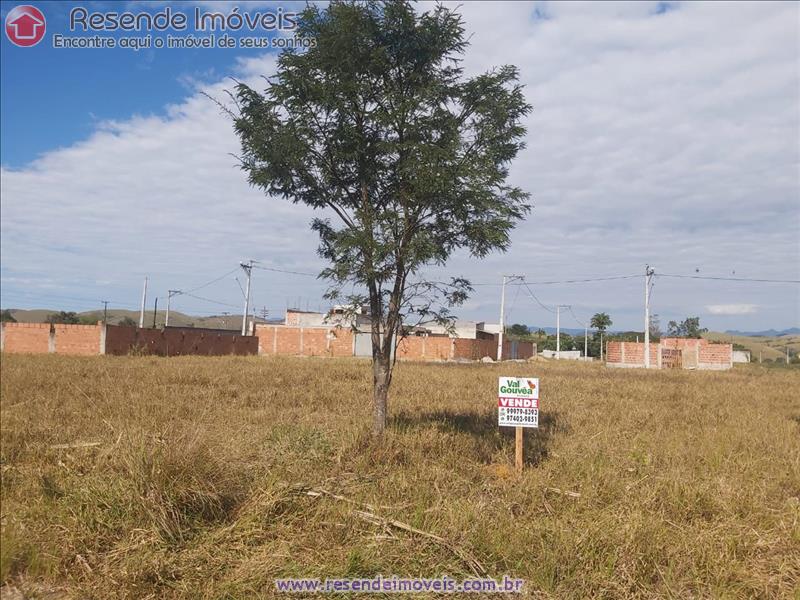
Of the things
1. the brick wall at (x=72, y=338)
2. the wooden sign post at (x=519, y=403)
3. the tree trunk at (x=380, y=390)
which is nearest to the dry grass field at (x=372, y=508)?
the tree trunk at (x=380, y=390)

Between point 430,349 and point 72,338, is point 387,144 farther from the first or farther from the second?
point 430,349

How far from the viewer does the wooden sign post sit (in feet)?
21.3

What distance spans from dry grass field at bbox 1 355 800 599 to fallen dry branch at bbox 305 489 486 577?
1cm

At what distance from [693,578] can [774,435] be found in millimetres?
6536

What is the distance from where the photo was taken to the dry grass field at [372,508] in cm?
379

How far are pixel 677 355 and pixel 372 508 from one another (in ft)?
138

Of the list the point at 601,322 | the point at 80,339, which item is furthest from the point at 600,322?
the point at 80,339

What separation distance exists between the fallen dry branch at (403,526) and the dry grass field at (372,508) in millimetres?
14

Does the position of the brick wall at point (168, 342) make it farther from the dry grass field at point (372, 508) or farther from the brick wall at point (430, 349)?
the dry grass field at point (372, 508)

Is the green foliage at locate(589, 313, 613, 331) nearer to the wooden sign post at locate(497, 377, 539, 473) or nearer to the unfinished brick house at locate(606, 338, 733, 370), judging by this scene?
the unfinished brick house at locate(606, 338, 733, 370)

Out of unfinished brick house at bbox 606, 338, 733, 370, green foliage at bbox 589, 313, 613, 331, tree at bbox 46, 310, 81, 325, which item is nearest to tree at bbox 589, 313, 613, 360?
green foliage at bbox 589, 313, 613, 331

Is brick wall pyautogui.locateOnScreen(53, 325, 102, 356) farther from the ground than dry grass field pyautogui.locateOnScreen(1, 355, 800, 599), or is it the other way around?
brick wall pyautogui.locateOnScreen(53, 325, 102, 356)

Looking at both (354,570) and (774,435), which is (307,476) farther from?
(774,435)

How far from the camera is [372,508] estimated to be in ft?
15.2
